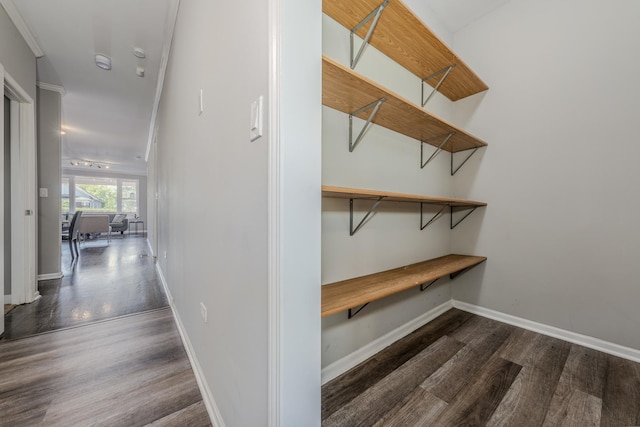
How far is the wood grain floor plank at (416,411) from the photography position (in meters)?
1.07

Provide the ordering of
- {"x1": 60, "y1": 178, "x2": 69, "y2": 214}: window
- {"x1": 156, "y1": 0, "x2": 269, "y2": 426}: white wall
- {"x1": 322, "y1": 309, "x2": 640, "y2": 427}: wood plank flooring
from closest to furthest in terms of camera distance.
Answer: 1. {"x1": 156, "y1": 0, "x2": 269, "y2": 426}: white wall
2. {"x1": 322, "y1": 309, "x2": 640, "y2": 427}: wood plank flooring
3. {"x1": 60, "y1": 178, "x2": 69, "y2": 214}: window

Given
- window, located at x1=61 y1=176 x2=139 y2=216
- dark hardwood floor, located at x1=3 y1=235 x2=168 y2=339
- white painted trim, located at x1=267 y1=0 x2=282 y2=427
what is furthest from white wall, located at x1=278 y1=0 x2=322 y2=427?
window, located at x1=61 y1=176 x2=139 y2=216

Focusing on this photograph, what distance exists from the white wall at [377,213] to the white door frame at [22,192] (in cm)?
314

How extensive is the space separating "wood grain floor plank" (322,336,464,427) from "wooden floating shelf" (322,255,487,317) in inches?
19.2

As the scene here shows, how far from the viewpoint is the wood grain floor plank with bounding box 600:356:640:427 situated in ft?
3.61

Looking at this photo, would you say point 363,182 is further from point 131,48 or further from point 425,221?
point 131,48

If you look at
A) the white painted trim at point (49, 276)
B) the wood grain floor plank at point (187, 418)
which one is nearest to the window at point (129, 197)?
the white painted trim at point (49, 276)

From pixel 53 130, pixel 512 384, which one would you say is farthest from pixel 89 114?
pixel 512 384

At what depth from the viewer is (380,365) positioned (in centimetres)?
145

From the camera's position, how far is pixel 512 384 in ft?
4.27

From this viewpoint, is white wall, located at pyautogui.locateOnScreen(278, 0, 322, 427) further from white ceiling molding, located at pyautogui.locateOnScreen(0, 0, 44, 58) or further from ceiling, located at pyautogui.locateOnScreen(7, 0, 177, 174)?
white ceiling molding, located at pyautogui.locateOnScreen(0, 0, 44, 58)

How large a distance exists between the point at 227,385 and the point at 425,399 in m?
0.94

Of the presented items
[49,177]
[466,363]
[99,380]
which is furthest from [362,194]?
[49,177]

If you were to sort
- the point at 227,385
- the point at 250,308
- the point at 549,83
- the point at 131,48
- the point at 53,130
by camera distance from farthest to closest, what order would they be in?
1. the point at 53,130
2. the point at 131,48
3. the point at 549,83
4. the point at 227,385
5. the point at 250,308
